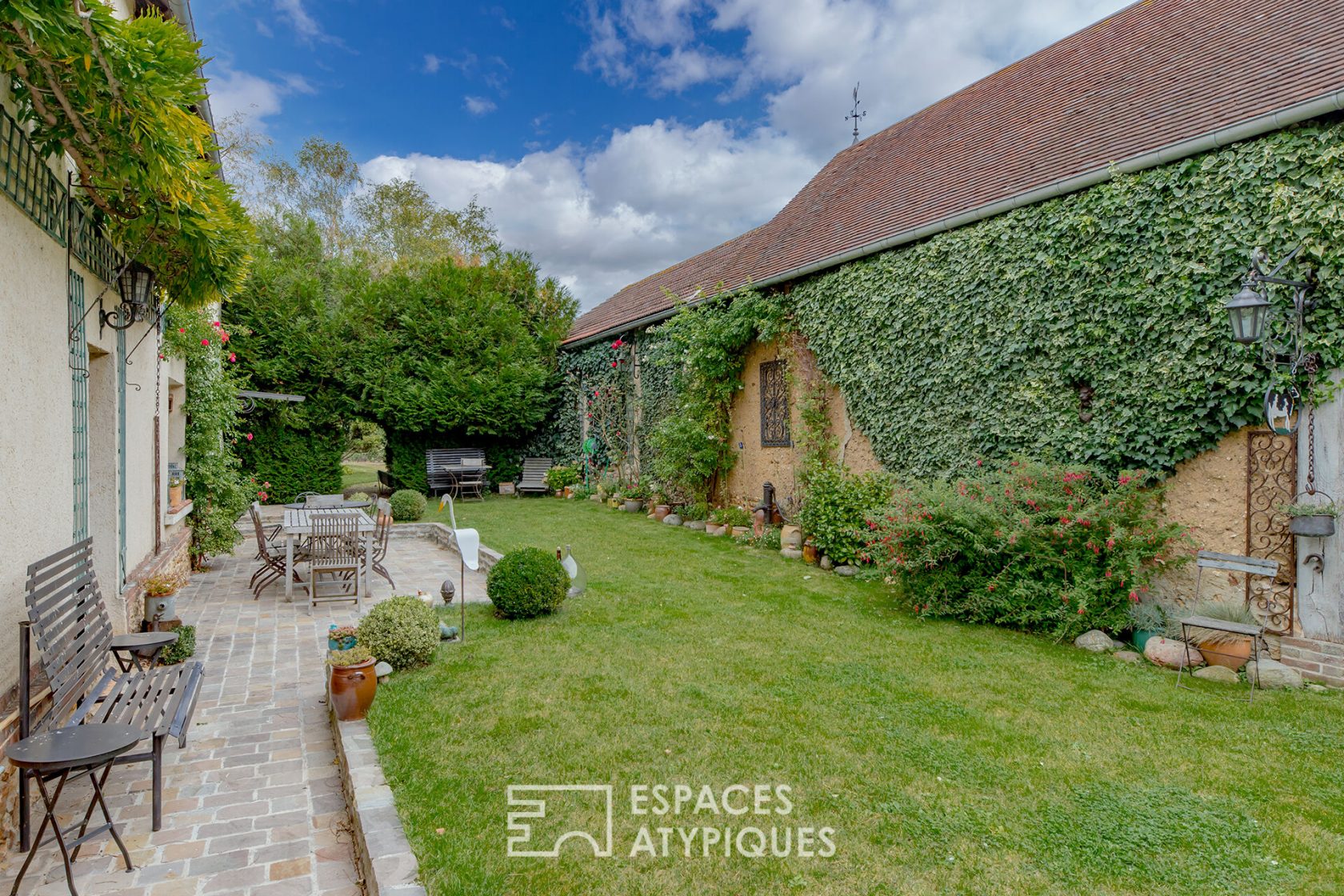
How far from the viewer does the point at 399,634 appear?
17.3 ft

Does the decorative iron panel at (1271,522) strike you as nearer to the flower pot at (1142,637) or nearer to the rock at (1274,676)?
the rock at (1274,676)

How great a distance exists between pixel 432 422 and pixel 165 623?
11.4 m

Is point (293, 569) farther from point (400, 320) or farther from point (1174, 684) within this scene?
point (400, 320)

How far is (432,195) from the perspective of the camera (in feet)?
87.6

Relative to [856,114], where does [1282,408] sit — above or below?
below

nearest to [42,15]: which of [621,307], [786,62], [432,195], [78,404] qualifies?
[78,404]

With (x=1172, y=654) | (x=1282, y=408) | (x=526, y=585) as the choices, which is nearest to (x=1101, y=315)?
(x=1282, y=408)

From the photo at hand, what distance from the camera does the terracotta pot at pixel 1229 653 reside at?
5.33 m

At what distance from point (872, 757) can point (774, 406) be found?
7798mm

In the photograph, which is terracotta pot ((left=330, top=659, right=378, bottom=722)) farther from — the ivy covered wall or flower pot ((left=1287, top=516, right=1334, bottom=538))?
flower pot ((left=1287, top=516, right=1334, bottom=538))

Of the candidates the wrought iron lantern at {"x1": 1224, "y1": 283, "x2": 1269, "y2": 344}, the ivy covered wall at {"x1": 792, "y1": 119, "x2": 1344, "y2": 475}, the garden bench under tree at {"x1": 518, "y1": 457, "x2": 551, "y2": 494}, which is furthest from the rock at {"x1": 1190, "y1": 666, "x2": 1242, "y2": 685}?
the garden bench under tree at {"x1": 518, "y1": 457, "x2": 551, "y2": 494}

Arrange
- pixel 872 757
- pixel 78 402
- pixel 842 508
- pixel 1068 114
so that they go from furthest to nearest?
pixel 842 508, pixel 1068 114, pixel 78 402, pixel 872 757

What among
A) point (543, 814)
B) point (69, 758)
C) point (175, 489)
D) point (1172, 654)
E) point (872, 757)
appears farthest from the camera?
point (175, 489)

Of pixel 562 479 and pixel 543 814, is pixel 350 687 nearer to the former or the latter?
Answer: pixel 543 814
